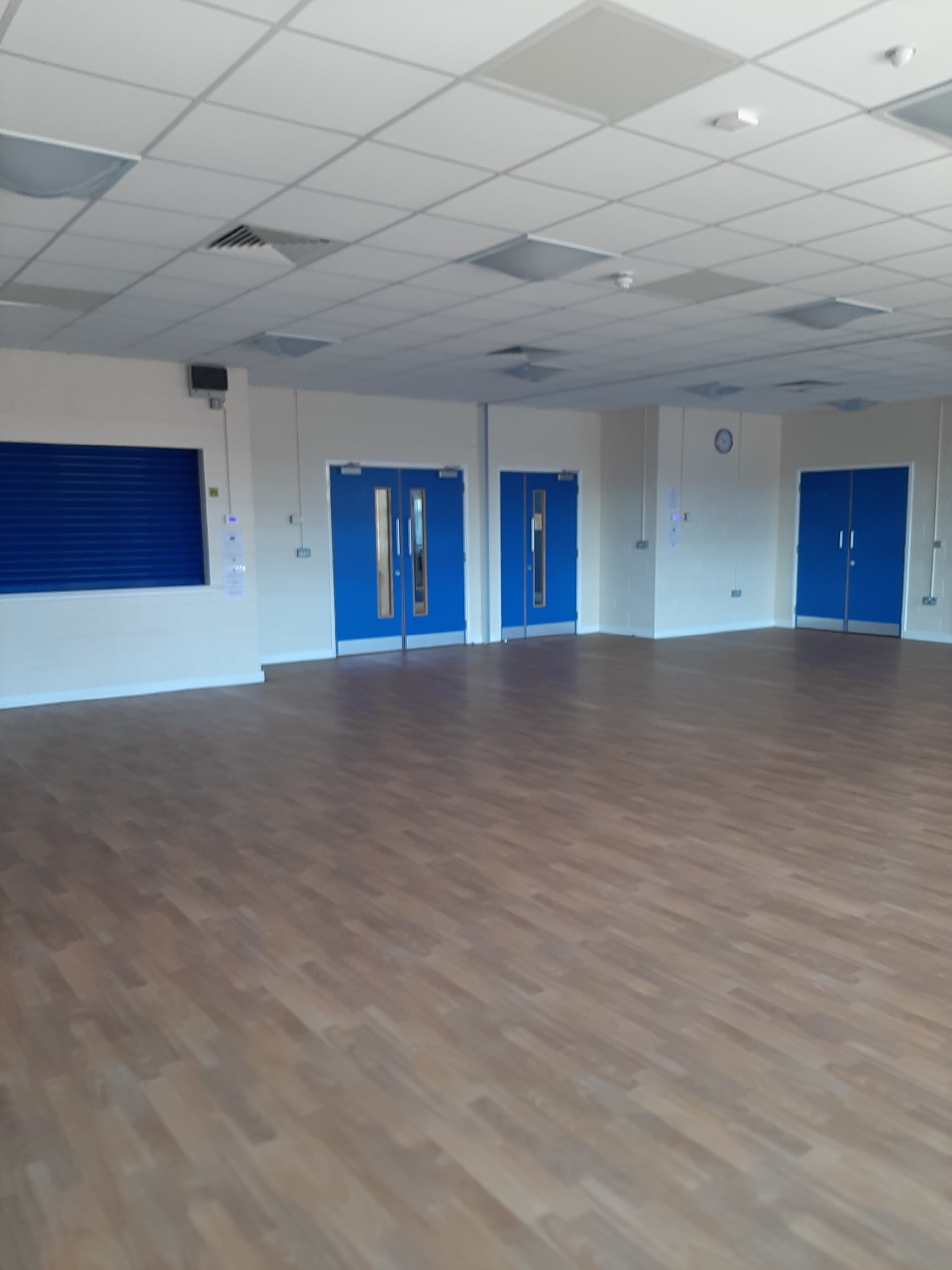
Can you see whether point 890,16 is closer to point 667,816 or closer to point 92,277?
point 667,816

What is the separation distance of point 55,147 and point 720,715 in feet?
18.4

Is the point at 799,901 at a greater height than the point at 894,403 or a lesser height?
lesser

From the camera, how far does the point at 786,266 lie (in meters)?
5.32

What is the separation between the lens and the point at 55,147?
11.9 feet

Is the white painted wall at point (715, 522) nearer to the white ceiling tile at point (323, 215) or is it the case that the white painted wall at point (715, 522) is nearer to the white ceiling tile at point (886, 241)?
the white ceiling tile at point (886, 241)

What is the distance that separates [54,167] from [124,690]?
16.6ft

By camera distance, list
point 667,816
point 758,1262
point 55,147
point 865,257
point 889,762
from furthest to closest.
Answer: point 889,762, point 865,257, point 667,816, point 55,147, point 758,1262

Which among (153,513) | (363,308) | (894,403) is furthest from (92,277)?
(894,403)

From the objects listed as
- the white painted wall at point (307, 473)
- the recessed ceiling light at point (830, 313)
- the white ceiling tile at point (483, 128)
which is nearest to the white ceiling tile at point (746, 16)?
the white ceiling tile at point (483, 128)

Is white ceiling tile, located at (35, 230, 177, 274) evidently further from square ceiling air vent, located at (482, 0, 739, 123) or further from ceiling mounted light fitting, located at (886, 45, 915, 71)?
ceiling mounted light fitting, located at (886, 45, 915, 71)

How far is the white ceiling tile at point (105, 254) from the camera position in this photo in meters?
4.76

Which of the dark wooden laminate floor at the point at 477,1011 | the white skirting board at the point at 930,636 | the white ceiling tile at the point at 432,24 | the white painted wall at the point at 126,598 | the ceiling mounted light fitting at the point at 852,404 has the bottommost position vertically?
the white skirting board at the point at 930,636

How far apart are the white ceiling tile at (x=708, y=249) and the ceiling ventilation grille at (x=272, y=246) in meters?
1.72

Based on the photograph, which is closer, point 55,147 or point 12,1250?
point 12,1250
